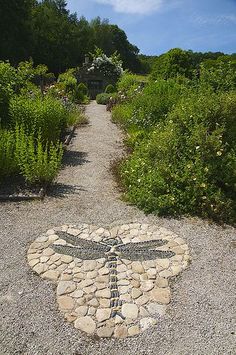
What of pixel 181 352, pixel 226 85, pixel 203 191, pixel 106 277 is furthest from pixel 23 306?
pixel 226 85

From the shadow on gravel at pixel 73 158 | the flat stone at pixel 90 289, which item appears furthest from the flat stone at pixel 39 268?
the shadow on gravel at pixel 73 158

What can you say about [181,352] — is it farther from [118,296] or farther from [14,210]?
[14,210]

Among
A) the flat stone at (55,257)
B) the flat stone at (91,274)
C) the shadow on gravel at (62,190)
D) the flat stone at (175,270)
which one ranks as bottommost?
the shadow on gravel at (62,190)

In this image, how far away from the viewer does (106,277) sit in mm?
3859

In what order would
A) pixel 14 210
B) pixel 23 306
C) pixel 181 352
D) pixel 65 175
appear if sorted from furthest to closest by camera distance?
pixel 65 175 → pixel 14 210 → pixel 23 306 → pixel 181 352

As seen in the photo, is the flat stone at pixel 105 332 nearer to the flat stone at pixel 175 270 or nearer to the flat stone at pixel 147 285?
the flat stone at pixel 147 285

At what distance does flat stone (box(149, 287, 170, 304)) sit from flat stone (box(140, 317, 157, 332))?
279 mm

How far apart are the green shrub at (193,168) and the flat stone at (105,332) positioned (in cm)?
255

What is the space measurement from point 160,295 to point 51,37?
37.7 metres

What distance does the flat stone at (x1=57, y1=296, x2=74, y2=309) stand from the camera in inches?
134

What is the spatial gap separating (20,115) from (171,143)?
344cm

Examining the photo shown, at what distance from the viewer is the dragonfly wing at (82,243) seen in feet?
14.6

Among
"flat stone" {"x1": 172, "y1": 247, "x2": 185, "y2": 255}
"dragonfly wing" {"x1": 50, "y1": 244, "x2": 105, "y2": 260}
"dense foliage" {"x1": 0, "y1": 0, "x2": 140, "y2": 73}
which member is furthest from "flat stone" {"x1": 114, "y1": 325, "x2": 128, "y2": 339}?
"dense foliage" {"x1": 0, "y1": 0, "x2": 140, "y2": 73}

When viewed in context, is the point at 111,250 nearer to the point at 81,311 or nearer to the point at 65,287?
the point at 65,287
